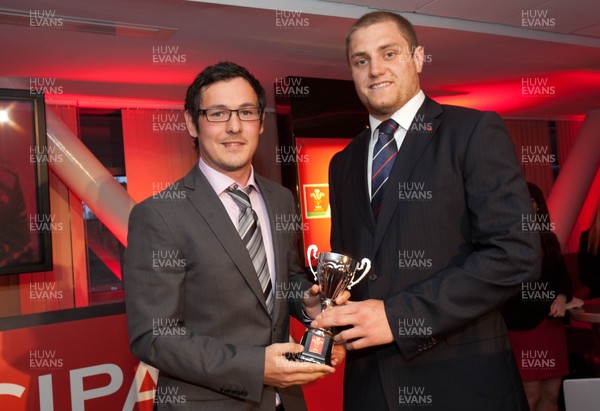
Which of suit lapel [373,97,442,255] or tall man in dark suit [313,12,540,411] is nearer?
tall man in dark suit [313,12,540,411]

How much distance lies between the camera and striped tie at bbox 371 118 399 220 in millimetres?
1774

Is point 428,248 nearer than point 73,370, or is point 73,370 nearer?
point 428,248

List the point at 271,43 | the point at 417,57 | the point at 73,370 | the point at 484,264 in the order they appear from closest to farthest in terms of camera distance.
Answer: the point at 484,264
the point at 417,57
the point at 73,370
the point at 271,43

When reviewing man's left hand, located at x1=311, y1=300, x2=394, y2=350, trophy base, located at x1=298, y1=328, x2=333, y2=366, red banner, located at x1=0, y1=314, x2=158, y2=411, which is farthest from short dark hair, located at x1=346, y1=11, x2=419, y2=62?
red banner, located at x1=0, y1=314, x2=158, y2=411

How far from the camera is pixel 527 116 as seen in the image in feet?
34.9

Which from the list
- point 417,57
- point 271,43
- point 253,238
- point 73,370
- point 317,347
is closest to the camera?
point 317,347

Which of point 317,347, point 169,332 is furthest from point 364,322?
point 169,332

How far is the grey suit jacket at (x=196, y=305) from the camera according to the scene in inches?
62.6

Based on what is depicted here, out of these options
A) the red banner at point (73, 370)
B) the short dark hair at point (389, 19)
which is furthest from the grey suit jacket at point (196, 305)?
the red banner at point (73, 370)

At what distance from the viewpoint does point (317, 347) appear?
166 centimetres

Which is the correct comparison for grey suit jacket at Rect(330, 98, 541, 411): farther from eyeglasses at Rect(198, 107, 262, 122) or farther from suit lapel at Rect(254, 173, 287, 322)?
eyeglasses at Rect(198, 107, 262, 122)

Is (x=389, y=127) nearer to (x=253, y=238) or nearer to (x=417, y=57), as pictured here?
(x=417, y=57)

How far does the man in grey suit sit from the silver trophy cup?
0.04 m

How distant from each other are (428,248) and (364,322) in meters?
0.30
